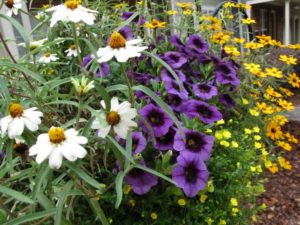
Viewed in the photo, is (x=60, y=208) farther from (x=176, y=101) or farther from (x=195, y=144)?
(x=176, y=101)

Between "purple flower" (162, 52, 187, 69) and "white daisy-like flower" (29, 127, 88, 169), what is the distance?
32.6 inches

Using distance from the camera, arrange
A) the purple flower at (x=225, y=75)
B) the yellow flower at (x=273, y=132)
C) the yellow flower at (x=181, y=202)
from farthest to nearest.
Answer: the yellow flower at (x=273, y=132)
the purple flower at (x=225, y=75)
the yellow flower at (x=181, y=202)

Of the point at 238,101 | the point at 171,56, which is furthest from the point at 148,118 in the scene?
the point at 238,101

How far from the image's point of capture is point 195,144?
3.83 ft

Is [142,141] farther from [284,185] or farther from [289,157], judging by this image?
[289,157]

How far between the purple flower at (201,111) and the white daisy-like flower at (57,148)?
0.62 m

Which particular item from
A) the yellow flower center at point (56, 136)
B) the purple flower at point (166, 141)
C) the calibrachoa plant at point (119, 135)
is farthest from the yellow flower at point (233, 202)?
the yellow flower center at point (56, 136)

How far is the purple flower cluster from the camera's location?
→ 1108 mm

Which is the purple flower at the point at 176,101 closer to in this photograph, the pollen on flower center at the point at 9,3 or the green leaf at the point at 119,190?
the green leaf at the point at 119,190

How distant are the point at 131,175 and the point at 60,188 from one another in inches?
8.7

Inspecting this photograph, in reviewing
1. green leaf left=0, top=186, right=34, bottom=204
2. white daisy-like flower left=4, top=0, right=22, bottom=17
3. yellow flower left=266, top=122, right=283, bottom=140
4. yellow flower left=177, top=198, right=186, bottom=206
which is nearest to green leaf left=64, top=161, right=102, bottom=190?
green leaf left=0, top=186, right=34, bottom=204

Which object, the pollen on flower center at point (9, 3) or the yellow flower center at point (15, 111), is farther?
the pollen on flower center at point (9, 3)

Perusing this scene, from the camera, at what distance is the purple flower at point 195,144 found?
1129 millimetres

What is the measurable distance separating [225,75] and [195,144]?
55 centimetres
